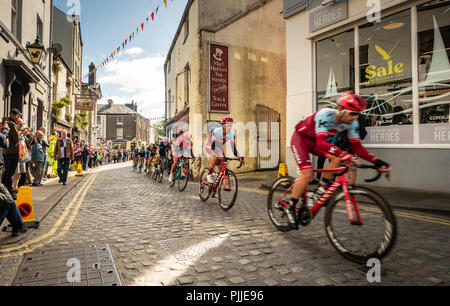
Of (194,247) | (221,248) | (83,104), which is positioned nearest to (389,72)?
(221,248)

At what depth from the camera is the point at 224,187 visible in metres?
6.17

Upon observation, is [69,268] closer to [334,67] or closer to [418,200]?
[418,200]

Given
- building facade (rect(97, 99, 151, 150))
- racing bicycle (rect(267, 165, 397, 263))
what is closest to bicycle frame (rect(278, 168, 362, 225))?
racing bicycle (rect(267, 165, 397, 263))

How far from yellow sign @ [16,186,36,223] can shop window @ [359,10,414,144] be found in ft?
28.0

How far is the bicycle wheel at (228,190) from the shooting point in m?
5.76

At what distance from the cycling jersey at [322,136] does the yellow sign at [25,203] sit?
4225 mm

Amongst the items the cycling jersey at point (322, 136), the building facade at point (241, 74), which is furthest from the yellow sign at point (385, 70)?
the building facade at point (241, 74)

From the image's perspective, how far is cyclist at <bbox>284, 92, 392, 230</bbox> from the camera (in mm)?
3139

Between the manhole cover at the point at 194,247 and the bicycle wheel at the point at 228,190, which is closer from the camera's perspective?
the manhole cover at the point at 194,247

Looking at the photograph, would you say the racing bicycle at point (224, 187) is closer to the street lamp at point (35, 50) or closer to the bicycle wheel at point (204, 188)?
the bicycle wheel at point (204, 188)

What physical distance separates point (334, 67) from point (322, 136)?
7.42 metres

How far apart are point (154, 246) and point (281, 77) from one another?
14.3 metres

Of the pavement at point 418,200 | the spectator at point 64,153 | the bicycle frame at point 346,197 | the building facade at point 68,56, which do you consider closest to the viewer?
the bicycle frame at point 346,197
